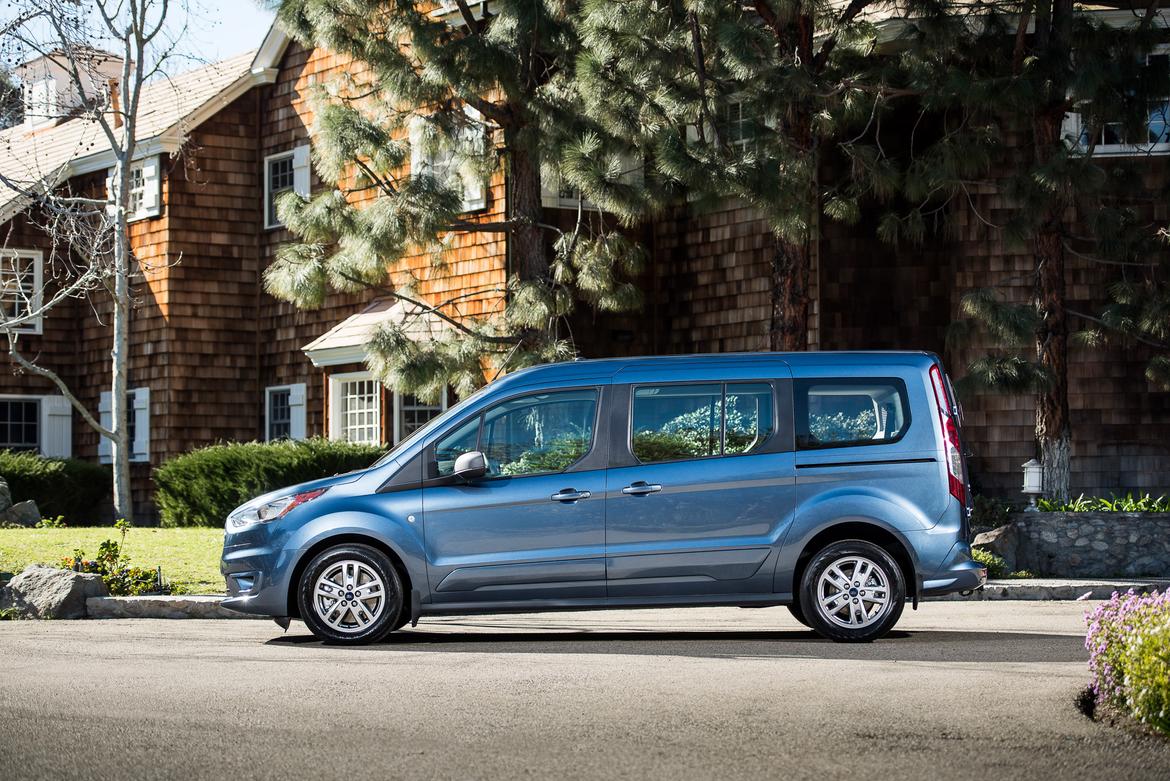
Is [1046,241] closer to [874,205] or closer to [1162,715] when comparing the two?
[874,205]

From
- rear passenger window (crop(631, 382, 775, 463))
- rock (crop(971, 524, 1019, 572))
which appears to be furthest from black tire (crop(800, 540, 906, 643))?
rock (crop(971, 524, 1019, 572))

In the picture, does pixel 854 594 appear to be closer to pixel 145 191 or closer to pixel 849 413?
pixel 849 413

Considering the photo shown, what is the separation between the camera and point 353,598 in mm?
11164

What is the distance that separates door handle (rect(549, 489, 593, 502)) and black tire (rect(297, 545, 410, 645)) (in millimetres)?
1242

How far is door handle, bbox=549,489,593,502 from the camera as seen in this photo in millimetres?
11117

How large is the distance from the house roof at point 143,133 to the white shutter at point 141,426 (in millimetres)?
3999

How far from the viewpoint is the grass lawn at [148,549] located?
1612cm

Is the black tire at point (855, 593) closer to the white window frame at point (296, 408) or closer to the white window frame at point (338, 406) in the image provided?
the white window frame at point (338, 406)

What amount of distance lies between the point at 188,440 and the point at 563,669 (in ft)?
64.9

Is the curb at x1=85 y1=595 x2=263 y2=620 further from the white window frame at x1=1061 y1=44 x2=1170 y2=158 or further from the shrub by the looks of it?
the white window frame at x1=1061 y1=44 x2=1170 y2=158

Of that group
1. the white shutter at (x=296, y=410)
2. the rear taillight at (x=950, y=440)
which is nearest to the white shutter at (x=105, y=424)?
the white shutter at (x=296, y=410)

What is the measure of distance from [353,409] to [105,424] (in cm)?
688

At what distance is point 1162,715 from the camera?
671 cm

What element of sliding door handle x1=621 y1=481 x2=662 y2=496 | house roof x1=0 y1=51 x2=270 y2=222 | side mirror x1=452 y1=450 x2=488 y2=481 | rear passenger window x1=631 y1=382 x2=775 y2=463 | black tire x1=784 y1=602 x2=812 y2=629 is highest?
house roof x1=0 y1=51 x2=270 y2=222
